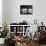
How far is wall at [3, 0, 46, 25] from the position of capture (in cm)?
623

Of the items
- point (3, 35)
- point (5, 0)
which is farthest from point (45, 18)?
point (3, 35)

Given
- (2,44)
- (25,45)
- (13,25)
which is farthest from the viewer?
(13,25)

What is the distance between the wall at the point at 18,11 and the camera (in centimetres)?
623

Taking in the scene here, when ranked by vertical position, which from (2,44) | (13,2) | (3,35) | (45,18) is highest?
(13,2)

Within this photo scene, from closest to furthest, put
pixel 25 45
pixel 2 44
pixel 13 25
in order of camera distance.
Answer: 1. pixel 25 45
2. pixel 2 44
3. pixel 13 25

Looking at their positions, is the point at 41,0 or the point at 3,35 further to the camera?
the point at 41,0

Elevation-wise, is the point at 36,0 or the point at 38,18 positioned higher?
the point at 36,0

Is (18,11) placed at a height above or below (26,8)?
below

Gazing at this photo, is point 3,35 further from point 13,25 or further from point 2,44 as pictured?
point 13,25

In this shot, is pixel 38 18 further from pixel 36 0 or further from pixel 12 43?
pixel 12 43

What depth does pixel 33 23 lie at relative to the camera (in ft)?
20.4

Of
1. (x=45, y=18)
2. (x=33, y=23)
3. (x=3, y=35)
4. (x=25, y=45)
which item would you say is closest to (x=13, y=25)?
(x=33, y=23)

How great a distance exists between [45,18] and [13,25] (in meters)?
1.50

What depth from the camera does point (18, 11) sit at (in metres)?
6.27
